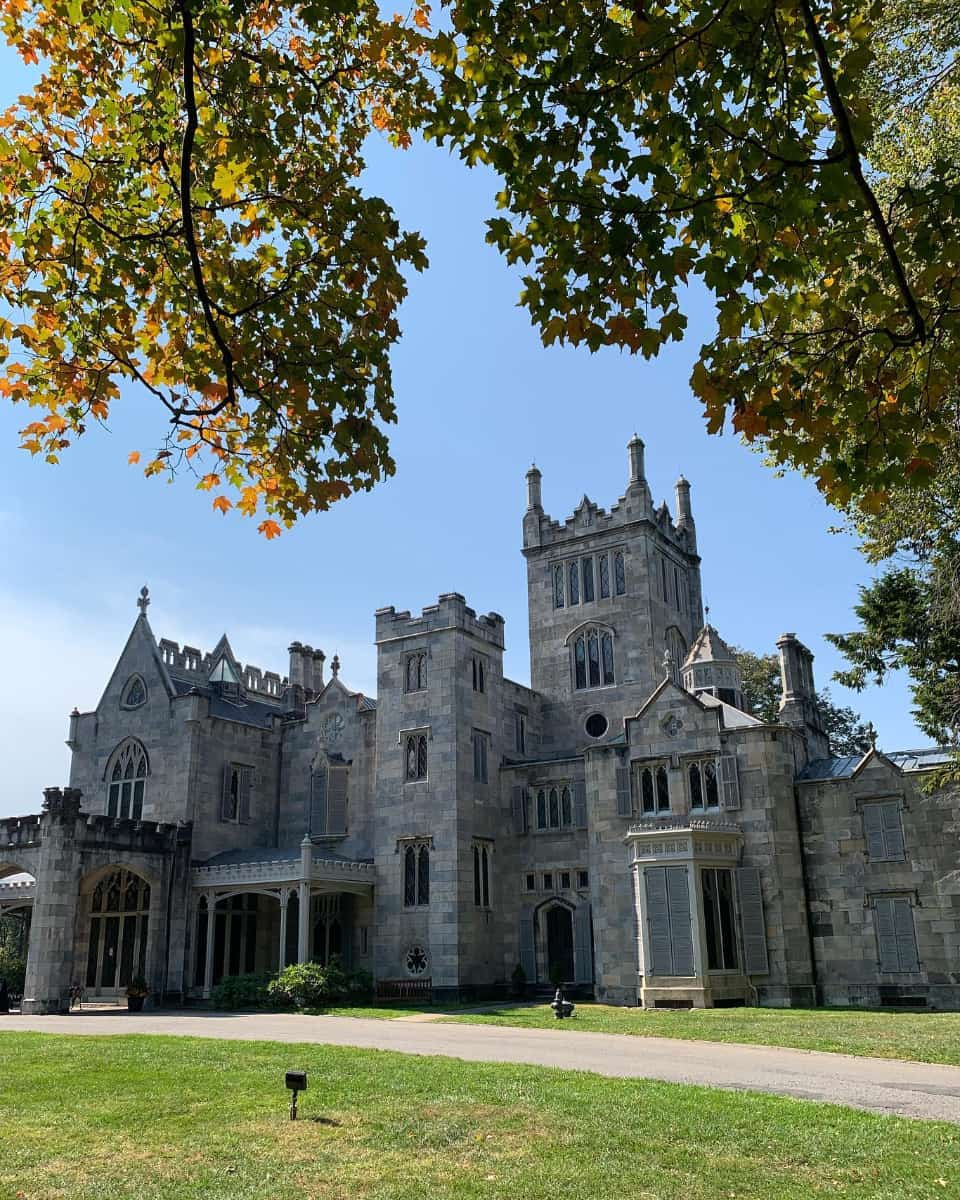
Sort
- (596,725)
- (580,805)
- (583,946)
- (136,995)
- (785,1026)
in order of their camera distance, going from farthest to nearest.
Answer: (596,725), (580,805), (583,946), (136,995), (785,1026)

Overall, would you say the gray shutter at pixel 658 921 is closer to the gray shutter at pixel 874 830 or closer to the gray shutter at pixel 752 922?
the gray shutter at pixel 752 922

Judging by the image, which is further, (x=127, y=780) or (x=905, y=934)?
(x=127, y=780)

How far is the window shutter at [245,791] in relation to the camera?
3897cm

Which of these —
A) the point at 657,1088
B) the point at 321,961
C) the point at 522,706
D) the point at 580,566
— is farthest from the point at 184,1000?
the point at 657,1088

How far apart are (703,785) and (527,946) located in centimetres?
881

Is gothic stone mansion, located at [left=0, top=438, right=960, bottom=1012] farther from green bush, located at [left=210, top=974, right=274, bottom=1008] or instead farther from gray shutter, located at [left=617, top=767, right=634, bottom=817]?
green bush, located at [left=210, top=974, right=274, bottom=1008]

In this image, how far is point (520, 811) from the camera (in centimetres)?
3619

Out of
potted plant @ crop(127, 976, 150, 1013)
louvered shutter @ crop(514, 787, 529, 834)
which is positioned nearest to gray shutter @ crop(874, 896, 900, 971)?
louvered shutter @ crop(514, 787, 529, 834)

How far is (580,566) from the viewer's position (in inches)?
1673

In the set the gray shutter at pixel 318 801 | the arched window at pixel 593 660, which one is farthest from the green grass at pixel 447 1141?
the arched window at pixel 593 660

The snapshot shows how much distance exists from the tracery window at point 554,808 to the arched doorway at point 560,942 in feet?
8.89

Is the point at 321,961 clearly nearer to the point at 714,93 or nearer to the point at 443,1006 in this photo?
the point at 443,1006

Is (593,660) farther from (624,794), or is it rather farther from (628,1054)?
(628,1054)

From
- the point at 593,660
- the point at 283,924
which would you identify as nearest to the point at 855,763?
the point at 593,660
